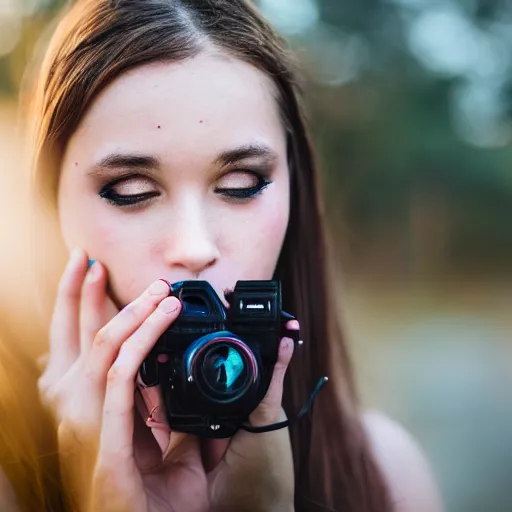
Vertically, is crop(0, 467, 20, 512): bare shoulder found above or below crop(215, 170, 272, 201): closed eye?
below

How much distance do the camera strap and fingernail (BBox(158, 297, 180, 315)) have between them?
21cm

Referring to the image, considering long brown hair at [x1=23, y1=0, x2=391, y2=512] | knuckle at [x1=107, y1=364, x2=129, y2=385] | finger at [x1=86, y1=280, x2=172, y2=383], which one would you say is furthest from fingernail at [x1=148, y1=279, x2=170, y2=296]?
long brown hair at [x1=23, y1=0, x2=391, y2=512]

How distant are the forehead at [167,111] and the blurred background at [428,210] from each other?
0.72ft

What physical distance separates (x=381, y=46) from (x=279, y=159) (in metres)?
0.30

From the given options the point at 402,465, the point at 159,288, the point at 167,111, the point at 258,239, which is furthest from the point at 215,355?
the point at 402,465

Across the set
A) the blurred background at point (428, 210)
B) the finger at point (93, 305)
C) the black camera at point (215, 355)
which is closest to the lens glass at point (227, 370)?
the black camera at point (215, 355)

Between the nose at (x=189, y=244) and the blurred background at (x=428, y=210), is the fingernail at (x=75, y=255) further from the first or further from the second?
the blurred background at (x=428, y=210)

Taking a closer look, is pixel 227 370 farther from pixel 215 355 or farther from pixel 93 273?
pixel 93 273

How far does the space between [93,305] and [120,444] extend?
20 centimetres

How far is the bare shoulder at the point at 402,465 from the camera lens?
1.19 meters

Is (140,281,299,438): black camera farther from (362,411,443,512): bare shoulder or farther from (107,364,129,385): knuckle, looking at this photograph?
(362,411,443,512): bare shoulder

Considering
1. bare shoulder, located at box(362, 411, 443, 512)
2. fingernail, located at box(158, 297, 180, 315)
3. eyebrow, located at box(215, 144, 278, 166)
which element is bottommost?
bare shoulder, located at box(362, 411, 443, 512)

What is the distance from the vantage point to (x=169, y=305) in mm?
966

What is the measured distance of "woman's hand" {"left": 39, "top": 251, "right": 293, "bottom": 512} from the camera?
100 centimetres
